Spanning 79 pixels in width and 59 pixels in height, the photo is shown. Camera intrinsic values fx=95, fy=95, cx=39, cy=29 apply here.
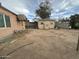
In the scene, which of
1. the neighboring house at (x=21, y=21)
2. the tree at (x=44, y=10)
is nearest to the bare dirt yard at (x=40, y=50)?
the neighboring house at (x=21, y=21)

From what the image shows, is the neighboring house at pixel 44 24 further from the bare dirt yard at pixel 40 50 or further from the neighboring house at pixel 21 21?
the bare dirt yard at pixel 40 50

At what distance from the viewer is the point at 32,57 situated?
5152 mm

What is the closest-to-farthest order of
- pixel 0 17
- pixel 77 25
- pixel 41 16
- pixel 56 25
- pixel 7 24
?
pixel 0 17 → pixel 7 24 → pixel 77 25 → pixel 56 25 → pixel 41 16

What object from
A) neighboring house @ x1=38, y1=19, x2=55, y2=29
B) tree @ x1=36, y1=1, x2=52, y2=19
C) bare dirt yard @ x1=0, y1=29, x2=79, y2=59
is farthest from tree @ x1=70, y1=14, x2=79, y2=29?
bare dirt yard @ x1=0, y1=29, x2=79, y2=59

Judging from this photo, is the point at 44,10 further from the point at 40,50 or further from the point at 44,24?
the point at 40,50

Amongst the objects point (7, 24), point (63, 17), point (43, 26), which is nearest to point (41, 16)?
point (63, 17)

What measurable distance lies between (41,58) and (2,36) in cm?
722

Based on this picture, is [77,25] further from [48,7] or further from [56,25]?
[48,7]

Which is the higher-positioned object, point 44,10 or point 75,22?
point 44,10

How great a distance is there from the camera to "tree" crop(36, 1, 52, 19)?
140 feet

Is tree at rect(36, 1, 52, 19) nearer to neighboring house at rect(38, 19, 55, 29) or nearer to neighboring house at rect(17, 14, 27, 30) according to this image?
neighboring house at rect(38, 19, 55, 29)

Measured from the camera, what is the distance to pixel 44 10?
42812 millimetres

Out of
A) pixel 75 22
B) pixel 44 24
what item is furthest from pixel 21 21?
pixel 75 22

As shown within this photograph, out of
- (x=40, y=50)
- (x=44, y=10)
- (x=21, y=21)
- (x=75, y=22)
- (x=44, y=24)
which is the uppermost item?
(x=44, y=10)
